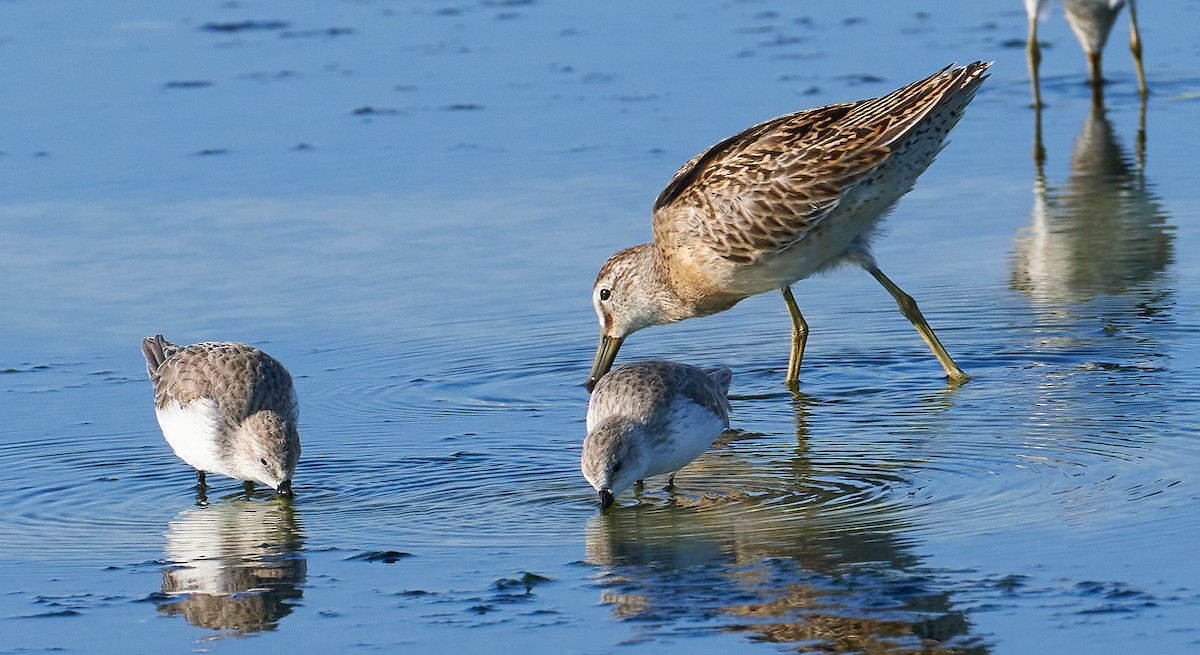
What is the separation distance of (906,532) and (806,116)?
3.13 meters

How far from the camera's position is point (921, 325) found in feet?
30.0

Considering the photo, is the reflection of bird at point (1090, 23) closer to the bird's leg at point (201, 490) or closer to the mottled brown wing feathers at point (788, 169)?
the mottled brown wing feathers at point (788, 169)

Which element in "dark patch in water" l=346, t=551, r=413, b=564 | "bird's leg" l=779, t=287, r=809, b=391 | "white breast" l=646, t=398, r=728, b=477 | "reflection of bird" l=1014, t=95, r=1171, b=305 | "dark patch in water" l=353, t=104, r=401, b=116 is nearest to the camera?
"dark patch in water" l=346, t=551, r=413, b=564

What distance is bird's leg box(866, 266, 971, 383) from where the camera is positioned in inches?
351

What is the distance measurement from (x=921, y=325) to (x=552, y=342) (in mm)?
1776

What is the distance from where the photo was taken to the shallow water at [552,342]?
599cm

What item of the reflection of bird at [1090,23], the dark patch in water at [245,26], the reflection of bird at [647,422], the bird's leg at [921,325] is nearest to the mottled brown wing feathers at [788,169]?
the bird's leg at [921,325]

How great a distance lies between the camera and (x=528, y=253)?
36.4 ft

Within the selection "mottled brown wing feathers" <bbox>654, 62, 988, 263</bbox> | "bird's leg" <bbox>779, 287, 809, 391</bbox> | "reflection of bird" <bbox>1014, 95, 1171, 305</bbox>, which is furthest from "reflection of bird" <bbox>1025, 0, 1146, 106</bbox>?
"mottled brown wing feathers" <bbox>654, 62, 988, 263</bbox>

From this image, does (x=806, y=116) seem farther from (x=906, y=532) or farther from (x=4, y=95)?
(x=4, y=95)

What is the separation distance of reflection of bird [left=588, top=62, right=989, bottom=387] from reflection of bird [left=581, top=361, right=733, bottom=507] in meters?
1.27

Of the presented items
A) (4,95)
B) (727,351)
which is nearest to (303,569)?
(727,351)

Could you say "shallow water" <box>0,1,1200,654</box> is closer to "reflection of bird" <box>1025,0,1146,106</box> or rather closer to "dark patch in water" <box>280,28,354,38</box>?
"dark patch in water" <box>280,28,354,38</box>

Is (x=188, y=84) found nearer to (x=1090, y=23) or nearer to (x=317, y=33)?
(x=317, y=33)
